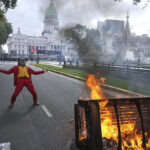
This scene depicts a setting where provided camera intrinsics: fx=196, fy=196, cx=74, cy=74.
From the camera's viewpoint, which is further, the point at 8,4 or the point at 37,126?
the point at 8,4

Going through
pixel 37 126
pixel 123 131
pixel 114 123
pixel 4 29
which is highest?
pixel 4 29

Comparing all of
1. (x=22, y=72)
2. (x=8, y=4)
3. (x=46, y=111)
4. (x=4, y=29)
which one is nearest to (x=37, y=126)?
(x=46, y=111)

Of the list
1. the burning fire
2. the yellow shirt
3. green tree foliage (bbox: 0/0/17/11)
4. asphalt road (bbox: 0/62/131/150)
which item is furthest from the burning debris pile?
green tree foliage (bbox: 0/0/17/11)

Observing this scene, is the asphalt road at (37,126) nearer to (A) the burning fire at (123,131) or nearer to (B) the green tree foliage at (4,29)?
(A) the burning fire at (123,131)

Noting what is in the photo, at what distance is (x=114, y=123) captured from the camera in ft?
8.55

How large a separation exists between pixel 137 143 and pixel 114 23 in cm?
870

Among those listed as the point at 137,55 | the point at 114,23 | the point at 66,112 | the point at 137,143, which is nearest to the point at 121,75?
the point at 114,23

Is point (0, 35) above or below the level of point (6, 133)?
above

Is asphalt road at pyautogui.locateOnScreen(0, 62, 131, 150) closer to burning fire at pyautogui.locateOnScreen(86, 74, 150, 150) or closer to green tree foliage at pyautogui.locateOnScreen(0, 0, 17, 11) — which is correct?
burning fire at pyautogui.locateOnScreen(86, 74, 150, 150)

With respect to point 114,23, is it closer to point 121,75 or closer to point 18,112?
point 121,75

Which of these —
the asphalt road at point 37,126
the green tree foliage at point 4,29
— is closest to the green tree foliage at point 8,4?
the asphalt road at point 37,126

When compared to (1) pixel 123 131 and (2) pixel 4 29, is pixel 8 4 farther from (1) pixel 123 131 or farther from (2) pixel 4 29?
(2) pixel 4 29

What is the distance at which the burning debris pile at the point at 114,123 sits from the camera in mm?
2426

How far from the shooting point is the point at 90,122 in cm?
242
